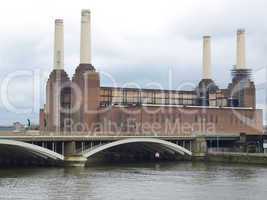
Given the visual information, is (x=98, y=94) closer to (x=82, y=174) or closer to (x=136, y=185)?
(x=82, y=174)

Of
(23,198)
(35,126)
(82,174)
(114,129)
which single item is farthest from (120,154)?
(23,198)

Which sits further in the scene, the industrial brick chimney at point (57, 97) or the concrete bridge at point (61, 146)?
the industrial brick chimney at point (57, 97)

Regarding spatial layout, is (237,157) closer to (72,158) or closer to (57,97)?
(72,158)

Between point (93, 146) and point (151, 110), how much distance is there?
84.1ft

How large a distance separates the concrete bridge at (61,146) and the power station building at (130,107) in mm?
13885

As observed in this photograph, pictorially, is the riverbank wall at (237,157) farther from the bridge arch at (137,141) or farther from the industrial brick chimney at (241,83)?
the industrial brick chimney at (241,83)

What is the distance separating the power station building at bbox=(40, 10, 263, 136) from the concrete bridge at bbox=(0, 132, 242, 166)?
13.9 meters

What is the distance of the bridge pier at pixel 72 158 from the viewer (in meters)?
64.1

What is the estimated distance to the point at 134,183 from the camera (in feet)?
160

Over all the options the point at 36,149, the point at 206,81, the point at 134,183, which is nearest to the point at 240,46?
the point at 206,81

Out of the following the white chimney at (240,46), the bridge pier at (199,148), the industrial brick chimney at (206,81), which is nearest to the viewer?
the bridge pier at (199,148)

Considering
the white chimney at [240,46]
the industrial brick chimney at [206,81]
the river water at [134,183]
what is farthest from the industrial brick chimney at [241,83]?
the river water at [134,183]

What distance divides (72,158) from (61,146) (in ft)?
8.21

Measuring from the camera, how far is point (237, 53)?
10188cm
